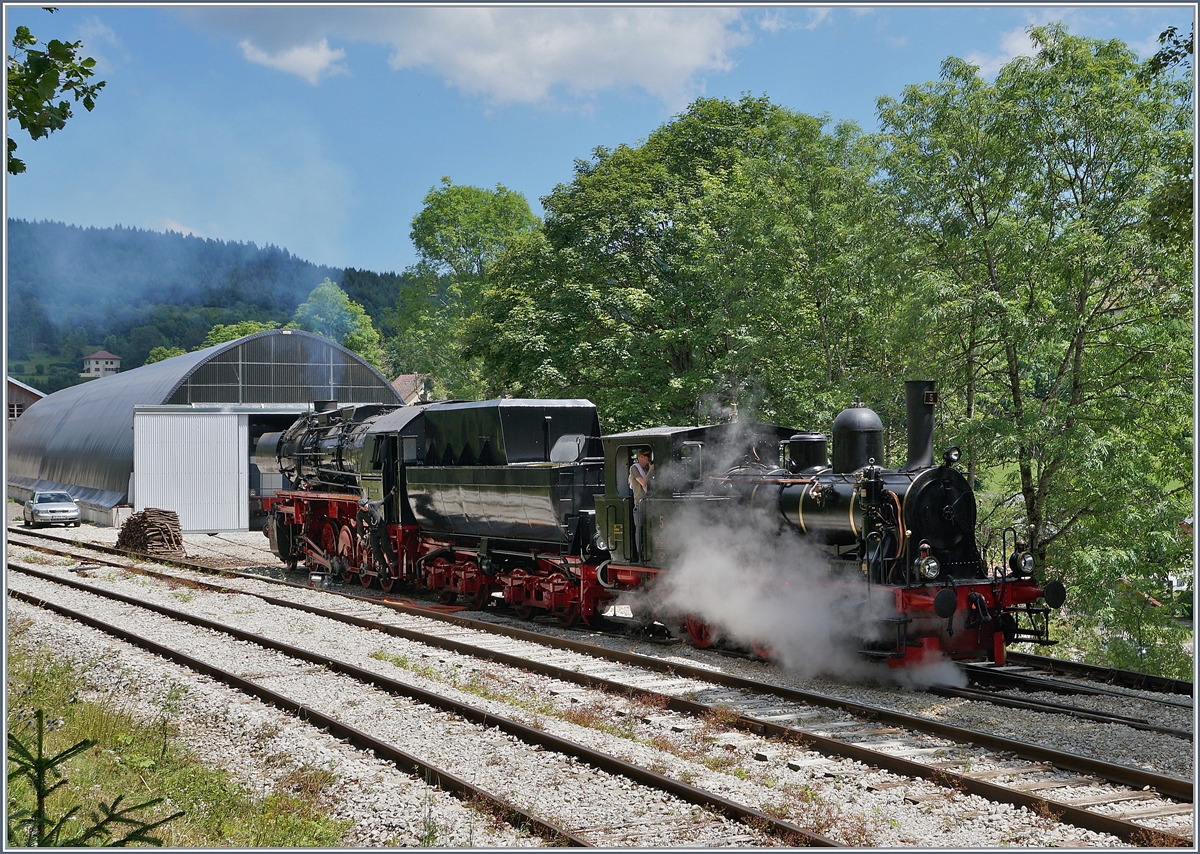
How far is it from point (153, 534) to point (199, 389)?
11907mm

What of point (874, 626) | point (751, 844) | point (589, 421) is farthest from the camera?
point (589, 421)

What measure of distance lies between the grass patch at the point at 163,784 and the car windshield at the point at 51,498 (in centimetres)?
2936

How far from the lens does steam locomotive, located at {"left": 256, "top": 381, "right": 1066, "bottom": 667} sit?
9742mm

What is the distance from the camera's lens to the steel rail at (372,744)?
19.7 ft

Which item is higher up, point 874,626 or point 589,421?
point 589,421

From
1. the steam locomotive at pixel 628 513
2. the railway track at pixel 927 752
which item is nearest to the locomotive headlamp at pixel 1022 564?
the steam locomotive at pixel 628 513

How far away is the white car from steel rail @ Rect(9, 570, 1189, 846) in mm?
28753

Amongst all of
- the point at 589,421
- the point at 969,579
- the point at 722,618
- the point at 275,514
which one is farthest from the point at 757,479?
the point at 275,514

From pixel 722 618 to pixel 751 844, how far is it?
5.68m

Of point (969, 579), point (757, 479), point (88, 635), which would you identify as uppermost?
point (757, 479)

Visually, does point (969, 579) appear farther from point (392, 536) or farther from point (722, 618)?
point (392, 536)

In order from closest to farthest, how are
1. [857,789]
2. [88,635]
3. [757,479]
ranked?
[857,789], [757,479], [88,635]

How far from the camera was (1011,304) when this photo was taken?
15.7 m

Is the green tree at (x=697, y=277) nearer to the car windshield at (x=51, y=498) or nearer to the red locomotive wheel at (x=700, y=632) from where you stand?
the red locomotive wheel at (x=700, y=632)
